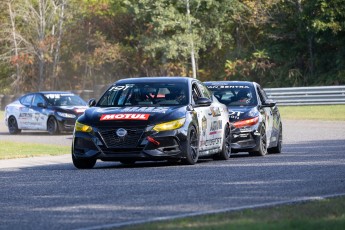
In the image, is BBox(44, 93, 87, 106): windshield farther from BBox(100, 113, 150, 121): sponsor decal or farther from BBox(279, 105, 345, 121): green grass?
BBox(100, 113, 150, 121): sponsor decal

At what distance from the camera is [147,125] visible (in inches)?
675

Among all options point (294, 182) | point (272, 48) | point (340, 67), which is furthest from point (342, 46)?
point (294, 182)

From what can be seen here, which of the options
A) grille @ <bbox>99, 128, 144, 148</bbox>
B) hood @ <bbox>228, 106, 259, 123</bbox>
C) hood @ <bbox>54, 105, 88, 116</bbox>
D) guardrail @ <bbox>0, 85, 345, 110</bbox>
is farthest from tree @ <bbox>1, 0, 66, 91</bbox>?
grille @ <bbox>99, 128, 144, 148</bbox>

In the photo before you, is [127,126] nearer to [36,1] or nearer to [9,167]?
[9,167]

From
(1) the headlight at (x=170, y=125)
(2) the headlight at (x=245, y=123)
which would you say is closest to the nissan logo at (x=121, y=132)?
(1) the headlight at (x=170, y=125)

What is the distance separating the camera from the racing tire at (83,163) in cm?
1789

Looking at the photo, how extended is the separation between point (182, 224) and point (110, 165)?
1009 centimetres

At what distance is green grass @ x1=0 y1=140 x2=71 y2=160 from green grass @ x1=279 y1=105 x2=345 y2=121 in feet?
58.4

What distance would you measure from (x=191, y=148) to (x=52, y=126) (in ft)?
58.2

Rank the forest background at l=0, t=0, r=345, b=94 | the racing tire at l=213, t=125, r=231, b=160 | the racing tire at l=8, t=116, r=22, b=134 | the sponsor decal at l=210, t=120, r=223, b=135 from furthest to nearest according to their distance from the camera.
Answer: the forest background at l=0, t=0, r=345, b=94, the racing tire at l=8, t=116, r=22, b=134, the racing tire at l=213, t=125, r=231, b=160, the sponsor decal at l=210, t=120, r=223, b=135

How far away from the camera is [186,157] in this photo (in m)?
17.7

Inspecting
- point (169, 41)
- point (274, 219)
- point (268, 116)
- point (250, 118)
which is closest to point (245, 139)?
point (250, 118)

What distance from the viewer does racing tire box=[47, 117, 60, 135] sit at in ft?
114

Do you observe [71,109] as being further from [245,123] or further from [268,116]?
[245,123]
